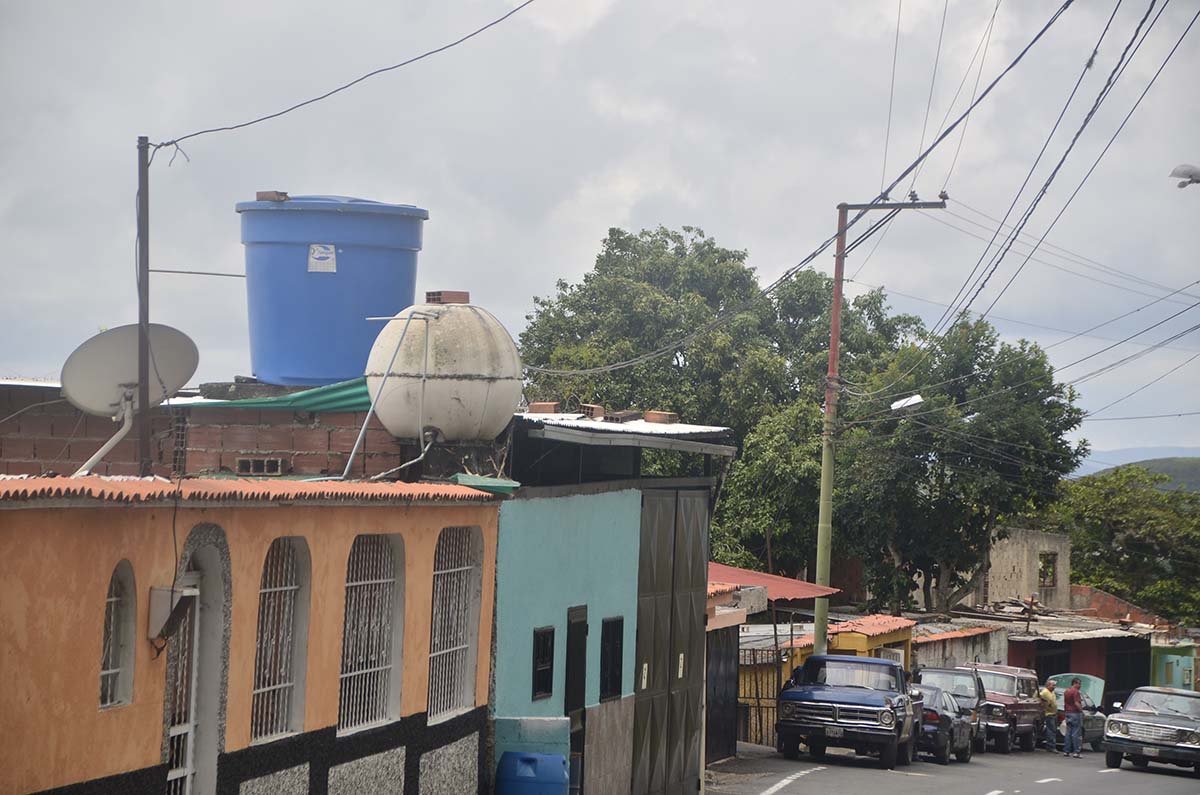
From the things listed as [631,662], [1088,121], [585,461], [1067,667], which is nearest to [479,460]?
[585,461]

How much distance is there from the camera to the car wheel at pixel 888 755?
84.3 feet

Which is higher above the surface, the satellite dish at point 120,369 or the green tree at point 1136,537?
the satellite dish at point 120,369

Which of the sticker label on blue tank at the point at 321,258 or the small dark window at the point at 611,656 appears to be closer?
the sticker label on blue tank at the point at 321,258

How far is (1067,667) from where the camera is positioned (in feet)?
163

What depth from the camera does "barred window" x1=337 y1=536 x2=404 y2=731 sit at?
11.5 meters

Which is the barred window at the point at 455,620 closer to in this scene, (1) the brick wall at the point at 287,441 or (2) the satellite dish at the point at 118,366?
(1) the brick wall at the point at 287,441

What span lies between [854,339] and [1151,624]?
1459cm

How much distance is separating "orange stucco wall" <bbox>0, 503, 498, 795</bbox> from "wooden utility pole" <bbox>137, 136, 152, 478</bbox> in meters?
1.29

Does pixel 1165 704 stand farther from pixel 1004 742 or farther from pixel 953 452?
pixel 953 452

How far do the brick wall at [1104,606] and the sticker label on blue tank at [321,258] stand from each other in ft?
155

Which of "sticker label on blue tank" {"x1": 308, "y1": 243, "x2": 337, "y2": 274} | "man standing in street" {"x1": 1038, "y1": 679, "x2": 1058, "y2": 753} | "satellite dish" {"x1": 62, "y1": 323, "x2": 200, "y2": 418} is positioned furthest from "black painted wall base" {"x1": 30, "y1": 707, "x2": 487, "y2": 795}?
"man standing in street" {"x1": 1038, "y1": 679, "x2": 1058, "y2": 753}

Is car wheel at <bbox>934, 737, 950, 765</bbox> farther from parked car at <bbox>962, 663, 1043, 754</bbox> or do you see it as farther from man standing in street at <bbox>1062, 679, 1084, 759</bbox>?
man standing in street at <bbox>1062, 679, 1084, 759</bbox>

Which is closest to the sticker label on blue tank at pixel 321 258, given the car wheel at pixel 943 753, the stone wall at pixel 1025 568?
the car wheel at pixel 943 753

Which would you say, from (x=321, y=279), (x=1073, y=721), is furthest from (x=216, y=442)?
(x=1073, y=721)
